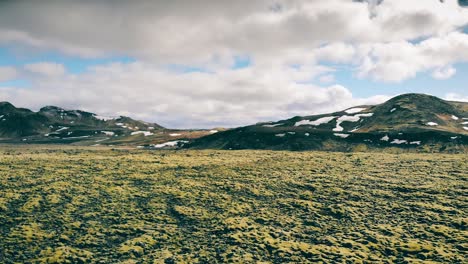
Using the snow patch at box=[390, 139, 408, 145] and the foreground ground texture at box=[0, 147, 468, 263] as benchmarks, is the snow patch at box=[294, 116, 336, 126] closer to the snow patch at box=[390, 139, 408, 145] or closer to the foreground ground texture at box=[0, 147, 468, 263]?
the snow patch at box=[390, 139, 408, 145]

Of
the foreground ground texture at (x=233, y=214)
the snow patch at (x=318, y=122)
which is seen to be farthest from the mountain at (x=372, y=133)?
the foreground ground texture at (x=233, y=214)

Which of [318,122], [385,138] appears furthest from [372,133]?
[318,122]

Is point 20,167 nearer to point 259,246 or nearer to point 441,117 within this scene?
point 259,246

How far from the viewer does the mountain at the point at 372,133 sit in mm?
115938

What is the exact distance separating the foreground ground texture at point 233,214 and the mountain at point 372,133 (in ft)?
200

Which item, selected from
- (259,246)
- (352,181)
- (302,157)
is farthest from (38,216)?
(302,157)

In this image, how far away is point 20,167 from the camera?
59.6 metres

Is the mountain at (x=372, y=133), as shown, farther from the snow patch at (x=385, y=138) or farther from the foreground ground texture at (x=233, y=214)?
the foreground ground texture at (x=233, y=214)

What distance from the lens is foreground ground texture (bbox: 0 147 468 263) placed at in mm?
28703

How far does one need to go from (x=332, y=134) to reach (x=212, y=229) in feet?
Result: 350

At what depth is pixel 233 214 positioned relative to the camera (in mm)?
37219

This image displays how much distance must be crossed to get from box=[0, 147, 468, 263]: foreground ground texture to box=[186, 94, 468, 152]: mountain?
200ft

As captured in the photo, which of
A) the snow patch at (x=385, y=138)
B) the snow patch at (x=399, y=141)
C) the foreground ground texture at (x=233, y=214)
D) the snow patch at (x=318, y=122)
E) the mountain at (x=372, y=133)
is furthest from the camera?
the snow patch at (x=318, y=122)

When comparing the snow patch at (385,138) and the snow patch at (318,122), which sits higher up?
the snow patch at (318,122)
